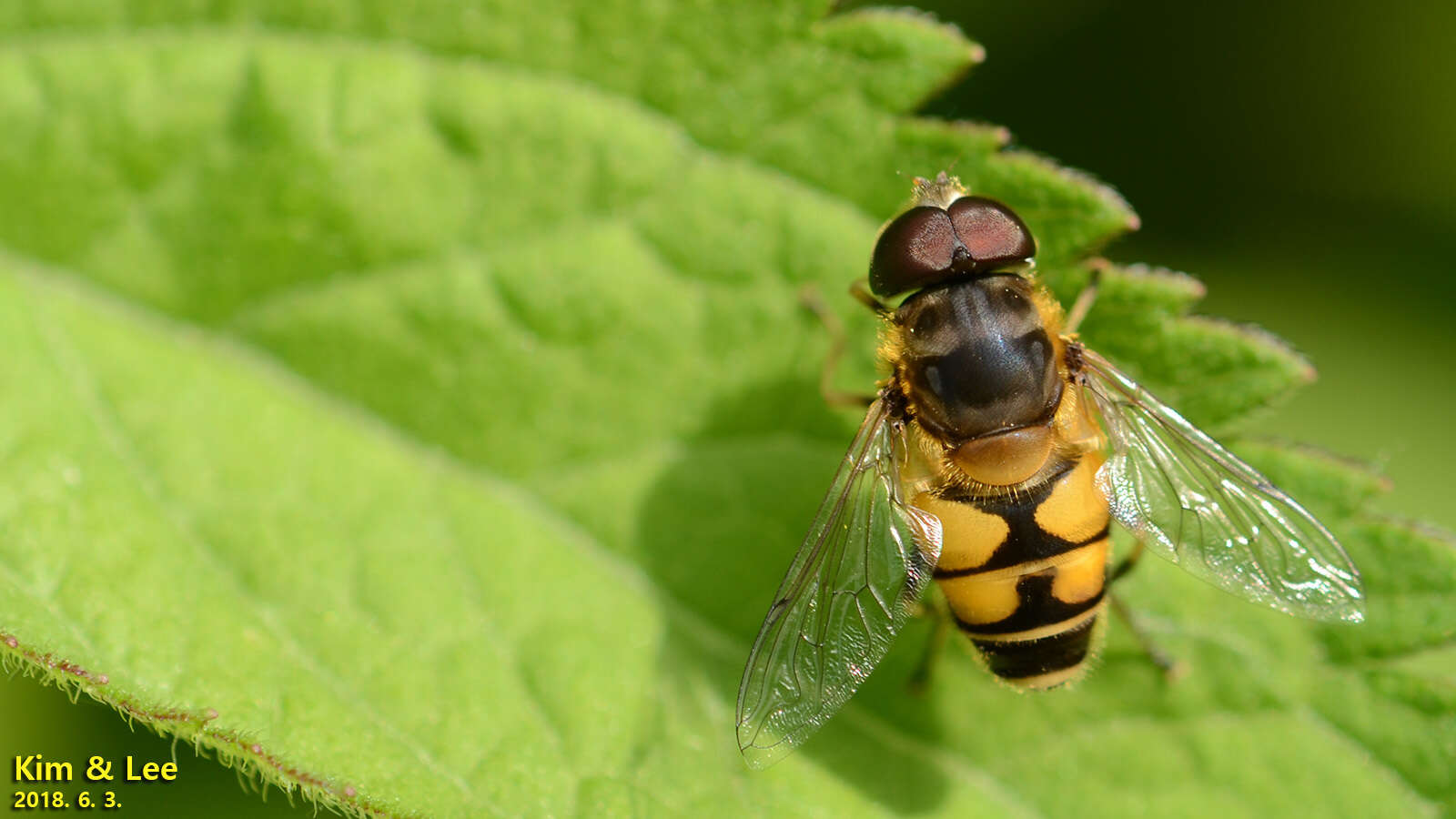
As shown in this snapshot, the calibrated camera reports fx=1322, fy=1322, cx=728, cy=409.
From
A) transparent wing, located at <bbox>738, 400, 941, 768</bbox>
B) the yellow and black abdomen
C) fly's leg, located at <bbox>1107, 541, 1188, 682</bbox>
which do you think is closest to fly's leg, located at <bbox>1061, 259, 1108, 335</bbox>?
the yellow and black abdomen

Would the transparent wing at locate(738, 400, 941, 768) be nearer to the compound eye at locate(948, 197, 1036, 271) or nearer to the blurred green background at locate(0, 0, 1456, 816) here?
the compound eye at locate(948, 197, 1036, 271)

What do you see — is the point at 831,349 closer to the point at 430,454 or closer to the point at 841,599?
the point at 841,599

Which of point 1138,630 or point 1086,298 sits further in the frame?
point 1138,630

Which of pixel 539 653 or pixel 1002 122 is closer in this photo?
pixel 539 653

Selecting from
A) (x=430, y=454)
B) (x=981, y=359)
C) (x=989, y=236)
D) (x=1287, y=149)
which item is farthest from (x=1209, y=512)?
(x=1287, y=149)

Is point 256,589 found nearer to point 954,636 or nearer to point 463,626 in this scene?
point 463,626

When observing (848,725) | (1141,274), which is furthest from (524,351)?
(1141,274)

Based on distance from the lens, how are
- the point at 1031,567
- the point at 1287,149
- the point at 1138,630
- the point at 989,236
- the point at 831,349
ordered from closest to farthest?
1. the point at 1031,567
2. the point at 989,236
3. the point at 1138,630
4. the point at 831,349
5. the point at 1287,149
